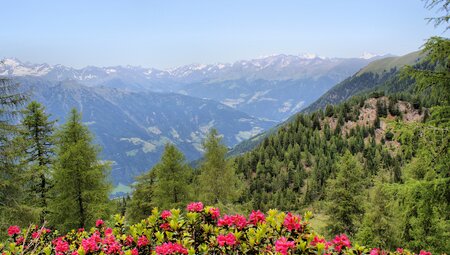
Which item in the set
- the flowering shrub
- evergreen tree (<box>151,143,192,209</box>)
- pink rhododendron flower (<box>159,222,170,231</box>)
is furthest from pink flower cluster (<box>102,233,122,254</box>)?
evergreen tree (<box>151,143,192,209</box>)

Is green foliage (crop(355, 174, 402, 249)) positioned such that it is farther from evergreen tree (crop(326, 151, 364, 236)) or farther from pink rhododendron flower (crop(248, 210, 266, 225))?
pink rhododendron flower (crop(248, 210, 266, 225))

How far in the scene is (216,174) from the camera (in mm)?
40188

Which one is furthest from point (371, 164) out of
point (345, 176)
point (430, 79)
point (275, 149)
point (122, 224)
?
point (122, 224)

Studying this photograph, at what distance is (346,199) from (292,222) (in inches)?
1226

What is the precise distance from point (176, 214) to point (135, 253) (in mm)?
998

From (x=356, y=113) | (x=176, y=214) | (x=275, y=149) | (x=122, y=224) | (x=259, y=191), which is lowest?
(x=259, y=191)

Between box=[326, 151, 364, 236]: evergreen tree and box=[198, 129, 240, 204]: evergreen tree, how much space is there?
1151 centimetres

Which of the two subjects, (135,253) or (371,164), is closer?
(135,253)

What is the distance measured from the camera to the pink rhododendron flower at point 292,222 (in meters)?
5.77

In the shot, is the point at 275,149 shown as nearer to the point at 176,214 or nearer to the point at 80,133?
Result: the point at 80,133

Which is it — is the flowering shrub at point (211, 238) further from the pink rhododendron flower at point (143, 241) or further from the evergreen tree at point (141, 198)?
the evergreen tree at point (141, 198)

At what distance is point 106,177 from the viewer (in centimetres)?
2803

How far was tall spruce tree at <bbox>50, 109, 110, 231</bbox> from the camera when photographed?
2495 cm

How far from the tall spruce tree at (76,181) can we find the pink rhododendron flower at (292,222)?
72.0 feet
